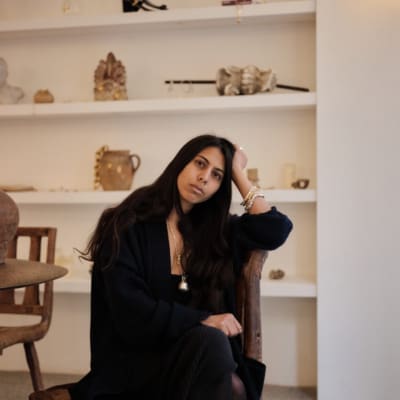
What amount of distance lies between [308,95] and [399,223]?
770mm

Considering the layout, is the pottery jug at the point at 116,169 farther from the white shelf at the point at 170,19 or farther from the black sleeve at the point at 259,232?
the black sleeve at the point at 259,232

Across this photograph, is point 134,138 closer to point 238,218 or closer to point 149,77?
point 149,77

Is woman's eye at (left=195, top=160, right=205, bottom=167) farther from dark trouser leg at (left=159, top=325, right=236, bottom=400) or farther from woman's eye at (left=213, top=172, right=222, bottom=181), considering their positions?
dark trouser leg at (left=159, top=325, right=236, bottom=400)

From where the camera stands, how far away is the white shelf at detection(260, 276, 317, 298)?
2.79 metres

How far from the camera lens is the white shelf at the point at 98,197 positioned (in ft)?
9.29

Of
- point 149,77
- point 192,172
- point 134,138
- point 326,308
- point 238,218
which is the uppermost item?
point 149,77

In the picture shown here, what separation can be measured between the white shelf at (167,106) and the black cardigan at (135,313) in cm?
122

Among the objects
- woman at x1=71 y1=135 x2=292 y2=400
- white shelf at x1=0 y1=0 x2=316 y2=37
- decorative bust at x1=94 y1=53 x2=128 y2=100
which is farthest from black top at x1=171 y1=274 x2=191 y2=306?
white shelf at x1=0 y1=0 x2=316 y2=37

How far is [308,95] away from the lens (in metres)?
2.82

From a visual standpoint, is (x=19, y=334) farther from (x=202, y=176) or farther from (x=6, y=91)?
(x=6, y=91)

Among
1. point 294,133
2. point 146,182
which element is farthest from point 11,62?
point 294,133

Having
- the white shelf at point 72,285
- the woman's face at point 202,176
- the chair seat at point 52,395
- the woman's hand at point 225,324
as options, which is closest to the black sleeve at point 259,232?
the woman's face at point 202,176

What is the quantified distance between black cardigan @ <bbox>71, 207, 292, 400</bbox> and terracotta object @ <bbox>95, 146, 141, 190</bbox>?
4.24 ft

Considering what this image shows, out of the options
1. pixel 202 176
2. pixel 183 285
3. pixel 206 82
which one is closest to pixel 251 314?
pixel 183 285
